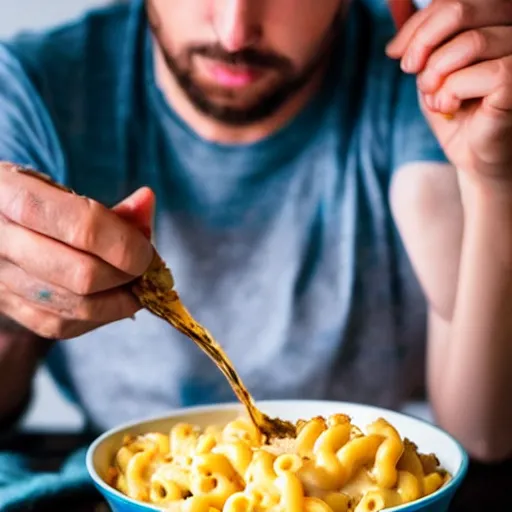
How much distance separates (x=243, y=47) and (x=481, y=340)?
474 mm

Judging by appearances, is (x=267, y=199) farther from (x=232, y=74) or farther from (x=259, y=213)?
(x=232, y=74)

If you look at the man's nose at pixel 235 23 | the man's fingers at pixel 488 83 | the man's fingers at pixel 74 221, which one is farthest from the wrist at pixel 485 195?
the man's fingers at pixel 74 221

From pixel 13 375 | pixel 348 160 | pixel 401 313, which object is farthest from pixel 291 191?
pixel 13 375

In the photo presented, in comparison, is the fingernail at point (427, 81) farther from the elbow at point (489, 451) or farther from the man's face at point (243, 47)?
the elbow at point (489, 451)

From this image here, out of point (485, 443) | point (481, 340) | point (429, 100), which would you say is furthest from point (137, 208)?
point (485, 443)

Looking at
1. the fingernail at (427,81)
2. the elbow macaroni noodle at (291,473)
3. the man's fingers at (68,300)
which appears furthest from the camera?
the fingernail at (427,81)

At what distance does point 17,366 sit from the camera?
112cm

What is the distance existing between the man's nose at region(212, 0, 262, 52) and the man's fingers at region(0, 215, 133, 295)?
392 mm

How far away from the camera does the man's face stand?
102 cm

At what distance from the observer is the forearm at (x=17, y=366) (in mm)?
1103

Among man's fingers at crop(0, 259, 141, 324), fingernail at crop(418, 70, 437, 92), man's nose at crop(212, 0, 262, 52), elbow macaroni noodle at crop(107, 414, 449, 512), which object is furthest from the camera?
man's nose at crop(212, 0, 262, 52)

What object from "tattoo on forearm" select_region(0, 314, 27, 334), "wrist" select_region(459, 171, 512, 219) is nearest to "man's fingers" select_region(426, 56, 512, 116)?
"wrist" select_region(459, 171, 512, 219)

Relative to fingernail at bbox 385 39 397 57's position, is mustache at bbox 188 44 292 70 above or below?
below

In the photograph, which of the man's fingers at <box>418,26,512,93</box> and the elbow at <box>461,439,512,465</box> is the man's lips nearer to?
the man's fingers at <box>418,26,512,93</box>
